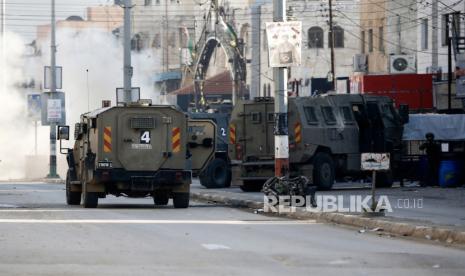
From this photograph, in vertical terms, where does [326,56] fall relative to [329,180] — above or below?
above

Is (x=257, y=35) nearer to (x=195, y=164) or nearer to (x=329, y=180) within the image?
(x=329, y=180)

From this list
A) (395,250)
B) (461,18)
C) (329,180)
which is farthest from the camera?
(461,18)

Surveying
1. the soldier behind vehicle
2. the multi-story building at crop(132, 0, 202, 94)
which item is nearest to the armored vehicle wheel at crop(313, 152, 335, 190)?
the soldier behind vehicle

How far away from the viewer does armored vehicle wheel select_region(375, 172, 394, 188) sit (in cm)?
3955

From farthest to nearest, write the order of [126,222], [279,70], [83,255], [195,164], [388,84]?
[388,84], [195,164], [279,70], [126,222], [83,255]

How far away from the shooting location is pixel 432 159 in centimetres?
3916

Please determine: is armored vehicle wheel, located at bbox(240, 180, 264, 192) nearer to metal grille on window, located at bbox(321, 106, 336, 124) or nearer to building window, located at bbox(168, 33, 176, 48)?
metal grille on window, located at bbox(321, 106, 336, 124)

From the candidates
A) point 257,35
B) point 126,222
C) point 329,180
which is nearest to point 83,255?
point 126,222

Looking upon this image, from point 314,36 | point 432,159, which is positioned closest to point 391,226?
point 432,159

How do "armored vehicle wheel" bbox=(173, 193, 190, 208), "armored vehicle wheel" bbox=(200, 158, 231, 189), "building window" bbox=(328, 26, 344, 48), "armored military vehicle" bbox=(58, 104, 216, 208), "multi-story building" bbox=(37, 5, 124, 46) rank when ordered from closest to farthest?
"armored military vehicle" bbox=(58, 104, 216, 208)
"armored vehicle wheel" bbox=(173, 193, 190, 208)
"armored vehicle wheel" bbox=(200, 158, 231, 189)
"building window" bbox=(328, 26, 344, 48)
"multi-story building" bbox=(37, 5, 124, 46)

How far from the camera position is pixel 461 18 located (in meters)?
58.8

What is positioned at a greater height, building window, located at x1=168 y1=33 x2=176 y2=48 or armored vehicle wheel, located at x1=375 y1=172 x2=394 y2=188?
building window, located at x1=168 y1=33 x2=176 y2=48

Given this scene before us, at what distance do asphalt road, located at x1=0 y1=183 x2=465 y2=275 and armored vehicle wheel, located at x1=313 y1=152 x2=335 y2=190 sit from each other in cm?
1151

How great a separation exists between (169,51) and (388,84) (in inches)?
2001
